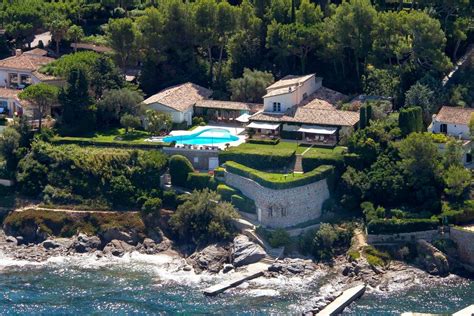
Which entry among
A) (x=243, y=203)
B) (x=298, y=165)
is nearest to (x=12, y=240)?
(x=243, y=203)

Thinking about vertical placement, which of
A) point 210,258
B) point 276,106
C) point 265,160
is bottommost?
point 210,258

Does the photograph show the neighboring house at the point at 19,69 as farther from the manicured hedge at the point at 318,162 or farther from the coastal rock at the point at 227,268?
the coastal rock at the point at 227,268

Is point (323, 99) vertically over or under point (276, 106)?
over

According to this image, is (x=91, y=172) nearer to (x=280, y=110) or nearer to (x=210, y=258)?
(x=210, y=258)

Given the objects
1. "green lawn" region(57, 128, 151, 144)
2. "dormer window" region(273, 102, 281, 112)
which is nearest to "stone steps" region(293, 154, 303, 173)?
"dormer window" region(273, 102, 281, 112)

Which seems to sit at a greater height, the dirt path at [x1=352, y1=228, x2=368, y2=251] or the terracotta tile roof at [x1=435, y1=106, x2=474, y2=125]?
the terracotta tile roof at [x1=435, y1=106, x2=474, y2=125]

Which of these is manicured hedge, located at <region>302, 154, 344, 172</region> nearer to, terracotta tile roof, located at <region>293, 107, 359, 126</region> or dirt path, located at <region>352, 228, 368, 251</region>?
terracotta tile roof, located at <region>293, 107, 359, 126</region>

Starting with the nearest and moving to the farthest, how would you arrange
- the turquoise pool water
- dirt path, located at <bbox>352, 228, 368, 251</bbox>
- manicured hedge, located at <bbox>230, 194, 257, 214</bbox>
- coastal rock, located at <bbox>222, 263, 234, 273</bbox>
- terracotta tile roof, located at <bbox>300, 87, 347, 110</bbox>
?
coastal rock, located at <bbox>222, 263, 234, 273</bbox> < dirt path, located at <bbox>352, 228, 368, 251</bbox> < manicured hedge, located at <bbox>230, 194, 257, 214</bbox> < the turquoise pool water < terracotta tile roof, located at <bbox>300, 87, 347, 110</bbox>

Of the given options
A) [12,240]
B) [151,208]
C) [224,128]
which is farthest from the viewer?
[224,128]

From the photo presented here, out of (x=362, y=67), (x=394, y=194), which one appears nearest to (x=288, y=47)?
(x=362, y=67)
